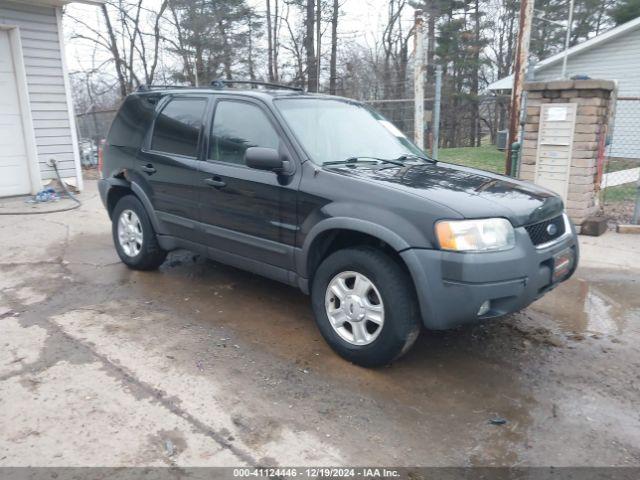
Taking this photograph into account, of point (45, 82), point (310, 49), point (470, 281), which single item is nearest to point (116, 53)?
point (310, 49)

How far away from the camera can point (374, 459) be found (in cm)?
263

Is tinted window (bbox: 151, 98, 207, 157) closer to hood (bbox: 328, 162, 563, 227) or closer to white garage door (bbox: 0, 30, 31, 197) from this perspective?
hood (bbox: 328, 162, 563, 227)

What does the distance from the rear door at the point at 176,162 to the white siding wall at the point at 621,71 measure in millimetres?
14253

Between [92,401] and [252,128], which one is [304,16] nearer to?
[252,128]

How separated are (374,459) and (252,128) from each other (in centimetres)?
264

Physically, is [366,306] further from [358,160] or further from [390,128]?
[390,128]

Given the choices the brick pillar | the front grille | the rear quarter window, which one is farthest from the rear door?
the brick pillar

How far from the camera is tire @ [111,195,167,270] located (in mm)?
5152

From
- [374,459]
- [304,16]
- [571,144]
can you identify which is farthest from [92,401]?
[304,16]

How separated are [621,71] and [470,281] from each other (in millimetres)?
18415

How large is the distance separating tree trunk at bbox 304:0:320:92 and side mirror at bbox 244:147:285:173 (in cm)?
1902

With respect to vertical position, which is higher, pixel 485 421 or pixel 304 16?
pixel 304 16

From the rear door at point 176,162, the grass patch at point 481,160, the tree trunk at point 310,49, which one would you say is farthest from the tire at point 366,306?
the tree trunk at point 310,49

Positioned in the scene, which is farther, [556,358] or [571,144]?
[571,144]
